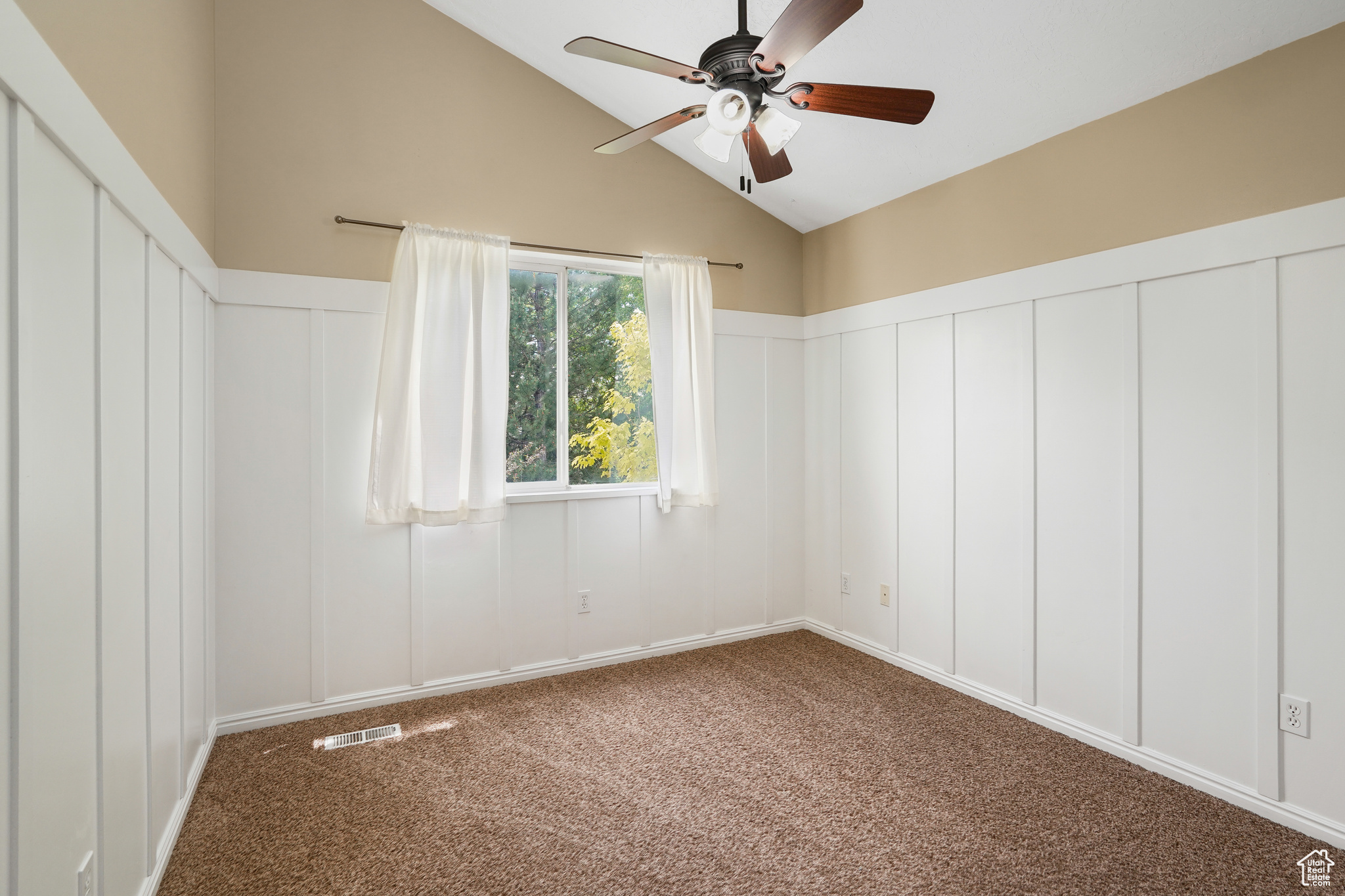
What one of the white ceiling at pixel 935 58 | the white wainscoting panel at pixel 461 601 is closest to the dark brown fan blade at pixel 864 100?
the white ceiling at pixel 935 58

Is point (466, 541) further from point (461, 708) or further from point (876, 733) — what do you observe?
point (876, 733)

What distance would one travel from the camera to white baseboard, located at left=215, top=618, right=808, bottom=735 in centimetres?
278

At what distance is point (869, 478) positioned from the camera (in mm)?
3650

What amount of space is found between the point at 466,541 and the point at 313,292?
1.31 metres

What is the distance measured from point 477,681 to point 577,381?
5.23ft

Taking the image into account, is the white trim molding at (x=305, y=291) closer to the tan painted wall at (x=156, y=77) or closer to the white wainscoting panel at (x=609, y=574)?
the tan painted wall at (x=156, y=77)

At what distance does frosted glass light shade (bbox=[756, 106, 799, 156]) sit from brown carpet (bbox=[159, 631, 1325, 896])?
221 cm

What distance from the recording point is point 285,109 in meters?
2.80

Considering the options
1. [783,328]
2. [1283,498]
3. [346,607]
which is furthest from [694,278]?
[1283,498]

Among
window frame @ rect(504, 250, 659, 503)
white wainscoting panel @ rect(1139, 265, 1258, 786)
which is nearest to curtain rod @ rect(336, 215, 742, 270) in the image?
window frame @ rect(504, 250, 659, 503)

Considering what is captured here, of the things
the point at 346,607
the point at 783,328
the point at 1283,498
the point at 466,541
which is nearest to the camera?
the point at 1283,498

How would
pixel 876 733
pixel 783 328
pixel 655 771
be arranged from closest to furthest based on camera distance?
pixel 655 771
pixel 876 733
pixel 783 328

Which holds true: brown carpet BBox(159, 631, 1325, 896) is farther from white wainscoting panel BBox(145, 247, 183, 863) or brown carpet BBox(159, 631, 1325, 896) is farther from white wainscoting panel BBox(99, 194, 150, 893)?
white wainscoting panel BBox(99, 194, 150, 893)

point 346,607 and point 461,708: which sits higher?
point 346,607
